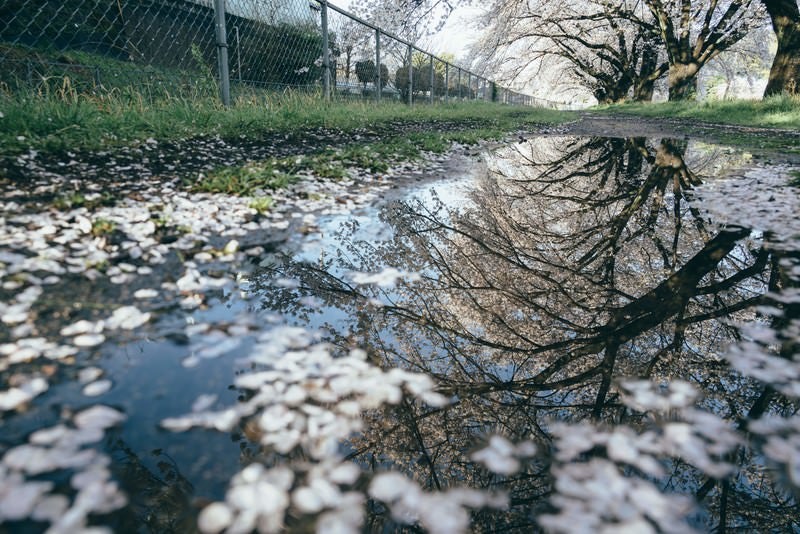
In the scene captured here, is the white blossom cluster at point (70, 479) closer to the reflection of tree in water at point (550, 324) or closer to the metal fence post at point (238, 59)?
the reflection of tree in water at point (550, 324)

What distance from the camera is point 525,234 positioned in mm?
2842

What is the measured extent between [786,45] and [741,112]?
184cm

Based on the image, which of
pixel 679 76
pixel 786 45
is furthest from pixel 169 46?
pixel 679 76

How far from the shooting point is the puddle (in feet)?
3.07

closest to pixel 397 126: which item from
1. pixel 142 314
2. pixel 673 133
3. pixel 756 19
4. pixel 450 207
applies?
pixel 450 207

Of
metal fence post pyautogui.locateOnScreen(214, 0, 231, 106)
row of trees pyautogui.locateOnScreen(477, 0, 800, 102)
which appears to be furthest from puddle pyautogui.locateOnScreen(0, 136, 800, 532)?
row of trees pyautogui.locateOnScreen(477, 0, 800, 102)

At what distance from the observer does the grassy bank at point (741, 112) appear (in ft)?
33.6

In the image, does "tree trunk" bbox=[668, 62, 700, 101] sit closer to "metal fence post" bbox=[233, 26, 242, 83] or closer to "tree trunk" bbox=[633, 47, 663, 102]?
"tree trunk" bbox=[633, 47, 663, 102]

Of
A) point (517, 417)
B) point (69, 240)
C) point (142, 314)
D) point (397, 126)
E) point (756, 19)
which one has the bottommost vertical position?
point (517, 417)

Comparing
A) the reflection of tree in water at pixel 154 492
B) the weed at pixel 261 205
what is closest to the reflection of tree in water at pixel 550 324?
the reflection of tree in water at pixel 154 492

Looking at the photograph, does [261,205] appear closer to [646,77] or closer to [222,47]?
[222,47]

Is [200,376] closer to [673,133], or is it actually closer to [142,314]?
[142,314]

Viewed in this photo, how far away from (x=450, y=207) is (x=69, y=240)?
2543 mm

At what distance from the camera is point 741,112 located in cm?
1219
